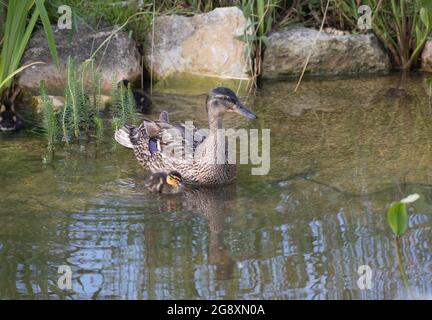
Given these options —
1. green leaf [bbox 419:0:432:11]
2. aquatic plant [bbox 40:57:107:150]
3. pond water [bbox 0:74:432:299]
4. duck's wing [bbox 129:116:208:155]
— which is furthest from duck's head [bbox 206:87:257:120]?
green leaf [bbox 419:0:432:11]

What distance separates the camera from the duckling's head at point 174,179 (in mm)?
5648

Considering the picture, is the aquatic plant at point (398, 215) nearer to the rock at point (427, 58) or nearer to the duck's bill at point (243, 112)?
the duck's bill at point (243, 112)

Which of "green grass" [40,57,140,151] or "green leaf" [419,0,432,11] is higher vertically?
"green leaf" [419,0,432,11]

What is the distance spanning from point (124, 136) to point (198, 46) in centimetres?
198

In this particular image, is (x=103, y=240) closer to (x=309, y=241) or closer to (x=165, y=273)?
(x=165, y=273)

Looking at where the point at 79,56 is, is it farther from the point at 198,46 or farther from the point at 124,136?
the point at 124,136

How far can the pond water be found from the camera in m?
4.42

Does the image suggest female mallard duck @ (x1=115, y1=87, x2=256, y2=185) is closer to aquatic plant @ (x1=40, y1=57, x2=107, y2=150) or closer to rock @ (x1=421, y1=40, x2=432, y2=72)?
aquatic plant @ (x1=40, y1=57, x2=107, y2=150)

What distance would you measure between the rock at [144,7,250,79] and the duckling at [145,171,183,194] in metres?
2.46

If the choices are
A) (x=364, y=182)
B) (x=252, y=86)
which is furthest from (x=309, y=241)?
(x=252, y=86)

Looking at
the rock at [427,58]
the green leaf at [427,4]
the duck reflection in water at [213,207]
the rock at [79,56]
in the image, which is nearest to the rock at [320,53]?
the rock at [427,58]

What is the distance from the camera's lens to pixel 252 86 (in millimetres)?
7910

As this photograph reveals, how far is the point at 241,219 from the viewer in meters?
5.24

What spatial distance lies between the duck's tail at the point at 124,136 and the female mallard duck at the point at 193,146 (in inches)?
0.5
